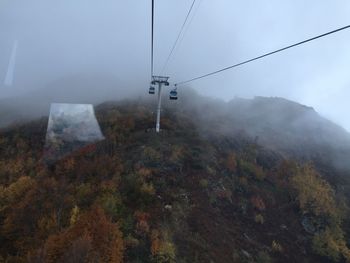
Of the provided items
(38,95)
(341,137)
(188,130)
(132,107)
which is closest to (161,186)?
(188,130)

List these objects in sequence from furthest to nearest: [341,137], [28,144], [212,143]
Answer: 1. [341,137]
2. [212,143]
3. [28,144]

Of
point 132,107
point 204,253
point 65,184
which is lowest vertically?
point 204,253

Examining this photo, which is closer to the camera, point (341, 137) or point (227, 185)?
point (227, 185)

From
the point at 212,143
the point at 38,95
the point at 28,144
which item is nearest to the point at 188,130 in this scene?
the point at 212,143

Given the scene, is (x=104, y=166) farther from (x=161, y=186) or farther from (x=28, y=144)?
(x=28, y=144)

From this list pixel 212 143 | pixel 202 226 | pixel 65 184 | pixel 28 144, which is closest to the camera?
pixel 202 226

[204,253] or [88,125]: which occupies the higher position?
[88,125]
